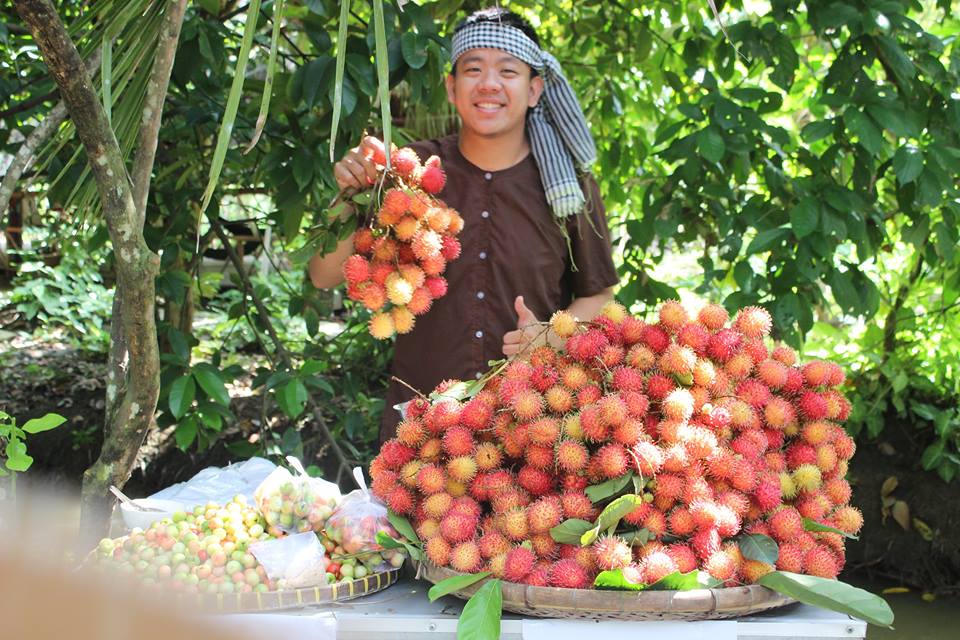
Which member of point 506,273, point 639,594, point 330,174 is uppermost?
point 330,174

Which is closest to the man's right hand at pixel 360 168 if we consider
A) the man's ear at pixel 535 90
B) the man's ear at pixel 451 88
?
the man's ear at pixel 451 88

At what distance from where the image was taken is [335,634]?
1.50 m

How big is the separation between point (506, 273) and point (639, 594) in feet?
3.75

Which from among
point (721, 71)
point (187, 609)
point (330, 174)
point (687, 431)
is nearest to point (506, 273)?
point (330, 174)

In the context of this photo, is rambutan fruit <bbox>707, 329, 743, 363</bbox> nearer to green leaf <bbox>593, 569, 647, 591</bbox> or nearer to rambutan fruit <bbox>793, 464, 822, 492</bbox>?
rambutan fruit <bbox>793, 464, 822, 492</bbox>

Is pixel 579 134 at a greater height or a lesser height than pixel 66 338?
greater

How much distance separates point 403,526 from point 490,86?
1.16 metres

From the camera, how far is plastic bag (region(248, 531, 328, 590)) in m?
1.60

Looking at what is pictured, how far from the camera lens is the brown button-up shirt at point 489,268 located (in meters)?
2.42

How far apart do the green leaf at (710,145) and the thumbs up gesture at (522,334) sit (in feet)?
3.03

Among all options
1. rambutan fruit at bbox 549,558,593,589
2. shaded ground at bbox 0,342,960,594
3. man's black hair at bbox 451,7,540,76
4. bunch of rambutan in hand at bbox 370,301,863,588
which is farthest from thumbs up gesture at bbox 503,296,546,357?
shaded ground at bbox 0,342,960,594

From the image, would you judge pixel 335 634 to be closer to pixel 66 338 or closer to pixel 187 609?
pixel 187 609

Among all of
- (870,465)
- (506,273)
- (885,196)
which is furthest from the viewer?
(870,465)

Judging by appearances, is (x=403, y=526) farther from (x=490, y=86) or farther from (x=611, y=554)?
(x=490, y=86)
